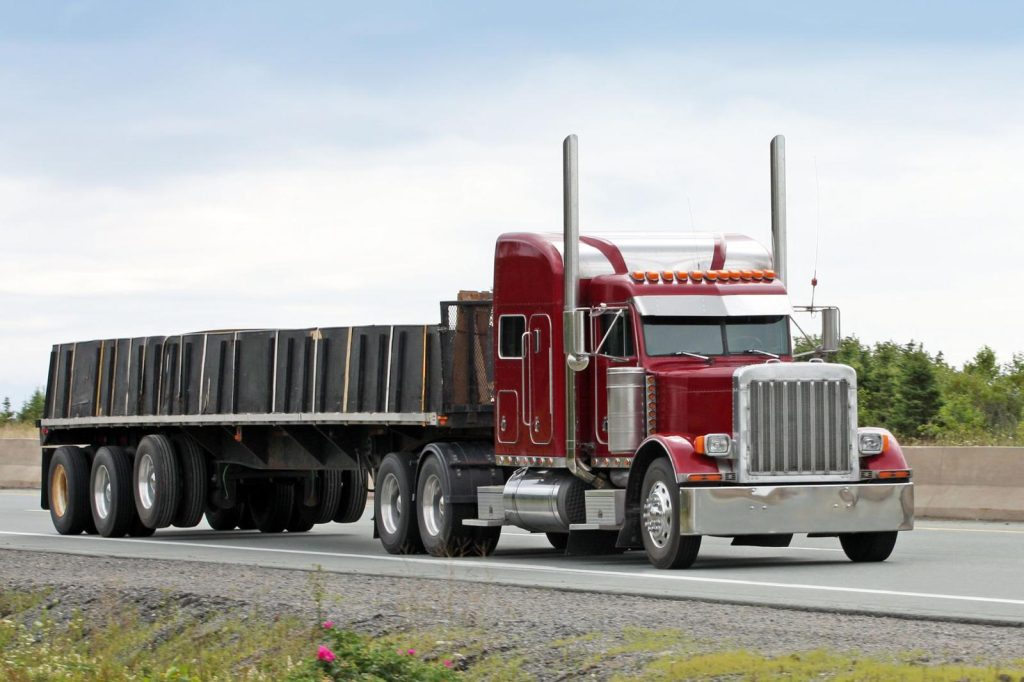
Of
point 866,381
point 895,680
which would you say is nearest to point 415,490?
point 895,680

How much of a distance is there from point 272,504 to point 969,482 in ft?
30.6

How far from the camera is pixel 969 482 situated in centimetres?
2497

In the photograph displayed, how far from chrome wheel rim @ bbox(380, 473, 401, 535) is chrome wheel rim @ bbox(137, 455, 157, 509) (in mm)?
5398

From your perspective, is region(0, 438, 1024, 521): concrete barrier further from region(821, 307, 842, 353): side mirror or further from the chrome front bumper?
the chrome front bumper

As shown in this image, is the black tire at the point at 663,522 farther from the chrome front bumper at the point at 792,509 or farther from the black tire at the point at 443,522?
the black tire at the point at 443,522

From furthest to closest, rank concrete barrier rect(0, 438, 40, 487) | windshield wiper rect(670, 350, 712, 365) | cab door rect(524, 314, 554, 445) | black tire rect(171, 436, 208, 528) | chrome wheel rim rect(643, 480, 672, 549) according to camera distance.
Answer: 1. concrete barrier rect(0, 438, 40, 487)
2. black tire rect(171, 436, 208, 528)
3. cab door rect(524, 314, 554, 445)
4. windshield wiper rect(670, 350, 712, 365)
5. chrome wheel rim rect(643, 480, 672, 549)

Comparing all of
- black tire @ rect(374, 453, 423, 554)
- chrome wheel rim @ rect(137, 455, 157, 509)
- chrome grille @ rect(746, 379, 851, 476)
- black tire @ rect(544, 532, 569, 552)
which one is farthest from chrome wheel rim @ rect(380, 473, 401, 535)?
chrome wheel rim @ rect(137, 455, 157, 509)

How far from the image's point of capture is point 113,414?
26828 mm

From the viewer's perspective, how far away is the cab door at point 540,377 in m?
19.0

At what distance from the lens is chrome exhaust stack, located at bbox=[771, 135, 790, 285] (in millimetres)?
20000

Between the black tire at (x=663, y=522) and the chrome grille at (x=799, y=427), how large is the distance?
0.76 meters

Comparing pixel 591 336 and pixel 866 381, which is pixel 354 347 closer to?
pixel 591 336

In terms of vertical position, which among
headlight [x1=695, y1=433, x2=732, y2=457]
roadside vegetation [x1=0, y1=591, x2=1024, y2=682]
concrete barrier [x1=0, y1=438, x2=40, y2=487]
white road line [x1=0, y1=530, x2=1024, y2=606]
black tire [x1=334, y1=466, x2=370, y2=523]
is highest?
concrete barrier [x1=0, y1=438, x2=40, y2=487]

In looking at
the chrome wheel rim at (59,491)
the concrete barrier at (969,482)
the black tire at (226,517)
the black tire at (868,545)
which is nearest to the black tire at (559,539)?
the black tire at (868,545)
